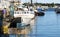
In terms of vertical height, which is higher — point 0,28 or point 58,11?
point 0,28

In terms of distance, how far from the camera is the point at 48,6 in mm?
39469

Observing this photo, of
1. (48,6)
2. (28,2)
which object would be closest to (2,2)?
(28,2)

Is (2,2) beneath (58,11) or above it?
above

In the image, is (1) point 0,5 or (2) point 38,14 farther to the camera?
(2) point 38,14

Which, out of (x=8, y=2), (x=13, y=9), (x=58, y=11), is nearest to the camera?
(x=13, y=9)

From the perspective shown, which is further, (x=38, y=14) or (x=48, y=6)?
(x=48, y=6)

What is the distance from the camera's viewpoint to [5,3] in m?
16.9

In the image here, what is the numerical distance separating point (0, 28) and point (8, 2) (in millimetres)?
10722

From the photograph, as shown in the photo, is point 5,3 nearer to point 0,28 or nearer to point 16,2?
point 16,2

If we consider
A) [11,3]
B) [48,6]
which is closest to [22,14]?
[11,3]

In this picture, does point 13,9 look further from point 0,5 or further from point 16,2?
point 16,2

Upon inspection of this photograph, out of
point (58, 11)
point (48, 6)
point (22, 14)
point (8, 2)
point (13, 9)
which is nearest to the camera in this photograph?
point (22, 14)

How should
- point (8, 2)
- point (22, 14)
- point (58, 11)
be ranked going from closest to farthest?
1. point (22, 14)
2. point (8, 2)
3. point (58, 11)

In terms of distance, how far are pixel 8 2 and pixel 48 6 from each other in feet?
72.7
